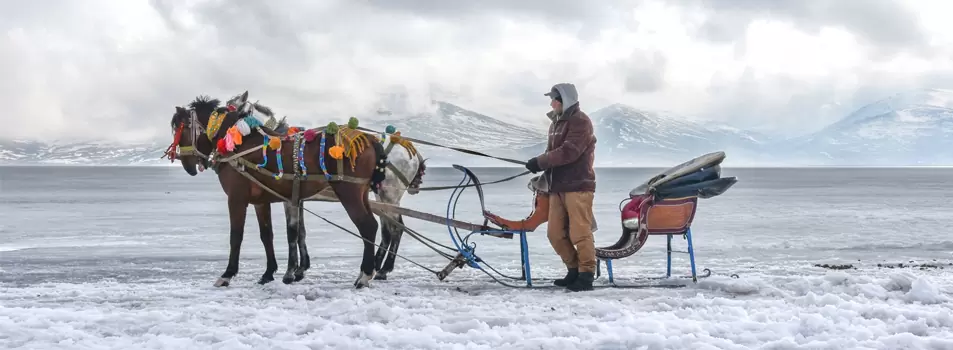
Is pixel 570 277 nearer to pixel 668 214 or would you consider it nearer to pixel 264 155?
pixel 668 214

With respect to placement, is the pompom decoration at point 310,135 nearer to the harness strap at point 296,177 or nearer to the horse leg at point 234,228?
the harness strap at point 296,177

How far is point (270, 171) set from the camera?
331 inches

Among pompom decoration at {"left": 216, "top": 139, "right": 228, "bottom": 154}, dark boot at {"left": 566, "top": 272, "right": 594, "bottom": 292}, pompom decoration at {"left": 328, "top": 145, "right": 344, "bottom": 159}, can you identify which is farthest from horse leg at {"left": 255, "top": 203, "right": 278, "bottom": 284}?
dark boot at {"left": 566, "top": 272, "right": 594, "bottom": 292}

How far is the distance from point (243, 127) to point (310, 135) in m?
0.73

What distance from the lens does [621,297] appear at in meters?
7.48

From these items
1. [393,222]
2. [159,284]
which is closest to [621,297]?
[393,222]

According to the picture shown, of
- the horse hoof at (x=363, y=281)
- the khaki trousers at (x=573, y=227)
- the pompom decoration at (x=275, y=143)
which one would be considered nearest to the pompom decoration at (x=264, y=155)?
the pompom decoration at (x=275, y=143)

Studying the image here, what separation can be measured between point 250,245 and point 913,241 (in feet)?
41.7

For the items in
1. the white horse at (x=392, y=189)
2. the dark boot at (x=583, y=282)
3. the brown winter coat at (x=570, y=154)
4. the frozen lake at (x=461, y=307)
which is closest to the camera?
the frozen lake at (x=461, y=307)

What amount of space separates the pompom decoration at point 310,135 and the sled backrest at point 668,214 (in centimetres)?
338

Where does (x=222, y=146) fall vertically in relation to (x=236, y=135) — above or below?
below

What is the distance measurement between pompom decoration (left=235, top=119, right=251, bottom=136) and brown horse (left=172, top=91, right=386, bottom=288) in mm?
15

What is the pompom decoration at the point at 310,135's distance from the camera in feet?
27.4

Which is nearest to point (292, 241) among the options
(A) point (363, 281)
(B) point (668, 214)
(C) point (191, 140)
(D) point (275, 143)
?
(A) point (363, 281)
